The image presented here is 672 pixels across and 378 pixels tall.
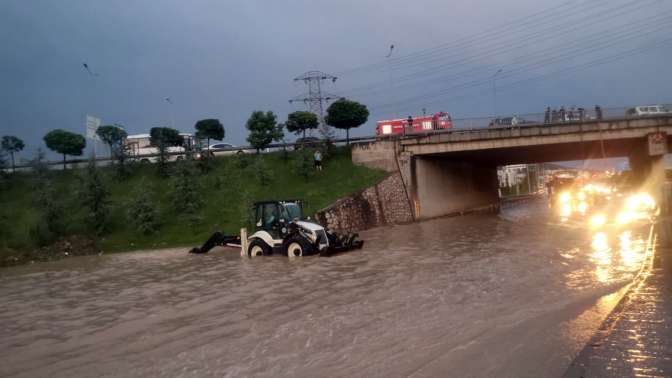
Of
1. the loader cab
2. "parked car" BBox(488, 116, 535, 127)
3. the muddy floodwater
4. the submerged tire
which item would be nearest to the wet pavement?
the muddy floodwater

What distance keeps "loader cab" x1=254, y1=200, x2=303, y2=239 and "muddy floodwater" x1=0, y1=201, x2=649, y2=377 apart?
49.2 inches

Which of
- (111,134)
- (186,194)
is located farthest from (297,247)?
(111,134)

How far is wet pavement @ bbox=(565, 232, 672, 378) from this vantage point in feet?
18.3

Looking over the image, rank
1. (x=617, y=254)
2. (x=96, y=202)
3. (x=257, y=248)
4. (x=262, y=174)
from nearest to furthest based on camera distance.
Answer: (x=617, y=254)
(x=257, y=248)
(x=96, y=202)
(x=262, y=174)

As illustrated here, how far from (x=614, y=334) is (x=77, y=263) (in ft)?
77.3

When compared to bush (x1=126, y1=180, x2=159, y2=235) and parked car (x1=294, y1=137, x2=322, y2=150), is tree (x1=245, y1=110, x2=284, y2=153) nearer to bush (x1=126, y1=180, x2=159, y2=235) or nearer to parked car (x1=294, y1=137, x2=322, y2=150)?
parked car (x1=294, y1=137, x2=322, y2=150)

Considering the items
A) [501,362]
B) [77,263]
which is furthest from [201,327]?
[77,263]

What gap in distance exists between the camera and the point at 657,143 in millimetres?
35625

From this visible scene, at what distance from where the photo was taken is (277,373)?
6.96 metres

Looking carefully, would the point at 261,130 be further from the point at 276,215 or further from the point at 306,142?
the point at 276,215

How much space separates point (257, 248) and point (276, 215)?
1.53m

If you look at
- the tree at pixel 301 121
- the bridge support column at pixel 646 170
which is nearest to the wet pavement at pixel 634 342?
the bridge support column at pixel 646 170

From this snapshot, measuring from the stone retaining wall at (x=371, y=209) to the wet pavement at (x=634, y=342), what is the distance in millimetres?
22667

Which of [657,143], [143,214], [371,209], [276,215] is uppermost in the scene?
[657,143]
